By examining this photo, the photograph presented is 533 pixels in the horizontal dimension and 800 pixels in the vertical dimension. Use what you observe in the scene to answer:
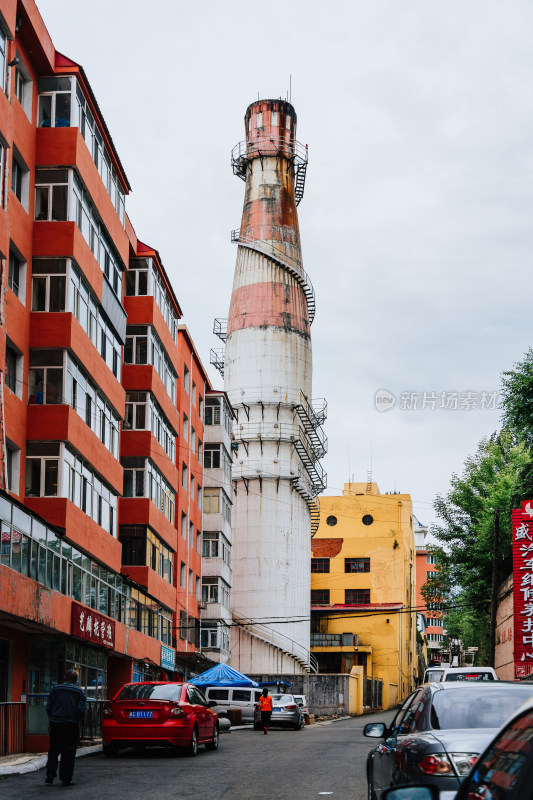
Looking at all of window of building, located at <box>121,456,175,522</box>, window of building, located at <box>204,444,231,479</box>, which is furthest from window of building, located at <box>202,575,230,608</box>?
window of building, located at <box>121,456,175,522</box>

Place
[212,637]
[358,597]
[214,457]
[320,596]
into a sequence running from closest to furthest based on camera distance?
[212,637] → [214,457] → [358,597] → [320,596]

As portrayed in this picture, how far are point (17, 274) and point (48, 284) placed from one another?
32.3 inches

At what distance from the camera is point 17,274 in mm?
27922

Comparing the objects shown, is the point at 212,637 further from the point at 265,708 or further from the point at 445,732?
the point at 445,732

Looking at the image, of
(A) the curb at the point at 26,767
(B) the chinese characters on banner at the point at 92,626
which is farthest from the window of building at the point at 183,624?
(A) the curb at the point at 26,767

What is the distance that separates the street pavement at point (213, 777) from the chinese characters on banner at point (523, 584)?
15630 millimetres

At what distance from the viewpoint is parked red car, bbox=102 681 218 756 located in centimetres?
2016

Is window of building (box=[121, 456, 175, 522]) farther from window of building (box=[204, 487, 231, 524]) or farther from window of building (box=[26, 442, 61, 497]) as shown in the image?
window of building (box=[204, 487, 231, 524])

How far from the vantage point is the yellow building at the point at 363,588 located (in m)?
77.4

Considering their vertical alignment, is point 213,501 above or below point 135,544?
above

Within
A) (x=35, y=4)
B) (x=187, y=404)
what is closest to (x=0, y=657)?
(x=35, y=4)

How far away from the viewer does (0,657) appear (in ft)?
76.8

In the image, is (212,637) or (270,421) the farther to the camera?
(270,421)

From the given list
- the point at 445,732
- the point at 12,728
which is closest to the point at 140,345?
the point at 12,728
